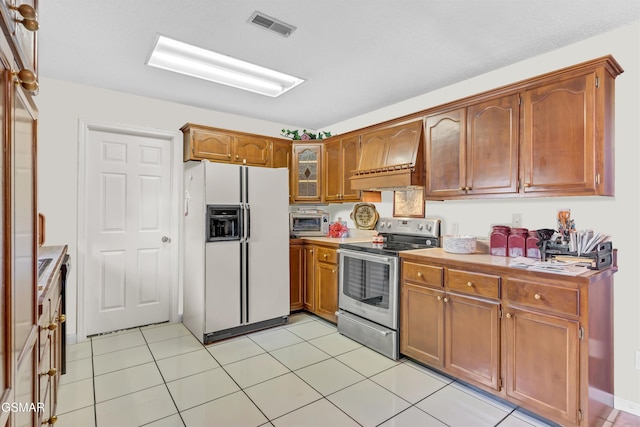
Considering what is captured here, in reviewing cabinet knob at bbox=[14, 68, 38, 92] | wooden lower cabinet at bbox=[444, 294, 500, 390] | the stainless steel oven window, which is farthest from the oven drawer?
cabinet knob at bbox=[14, 68, 38, 92]

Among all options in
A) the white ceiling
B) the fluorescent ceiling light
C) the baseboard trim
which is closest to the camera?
the white ceiling

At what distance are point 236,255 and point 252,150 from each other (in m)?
1.31

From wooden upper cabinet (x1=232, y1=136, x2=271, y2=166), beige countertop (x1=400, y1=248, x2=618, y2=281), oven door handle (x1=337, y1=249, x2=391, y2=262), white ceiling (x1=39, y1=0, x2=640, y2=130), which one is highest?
white ceiling (x1=39, y1=0, x2=640, y2=130)

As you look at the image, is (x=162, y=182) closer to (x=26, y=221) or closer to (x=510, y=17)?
(x=26, y=221)

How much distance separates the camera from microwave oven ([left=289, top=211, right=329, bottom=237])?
403cm

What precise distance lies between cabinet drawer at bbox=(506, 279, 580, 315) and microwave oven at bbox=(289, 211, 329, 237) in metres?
2.32

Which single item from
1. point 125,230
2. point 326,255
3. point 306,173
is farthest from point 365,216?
point 125,230

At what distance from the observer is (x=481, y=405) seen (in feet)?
7.10

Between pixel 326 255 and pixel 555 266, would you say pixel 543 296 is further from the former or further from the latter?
pixel 326 255

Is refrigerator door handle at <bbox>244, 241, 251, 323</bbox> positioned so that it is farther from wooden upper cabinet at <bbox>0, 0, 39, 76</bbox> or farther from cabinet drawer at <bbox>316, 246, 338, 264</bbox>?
wooden upper cabinet at <bbox>0, 0, 39, 76</bbox>

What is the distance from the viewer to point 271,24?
7.11 feet

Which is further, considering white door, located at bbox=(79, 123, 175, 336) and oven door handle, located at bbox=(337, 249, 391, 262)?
white door, located at bbox=(79, 123, 175, 336)

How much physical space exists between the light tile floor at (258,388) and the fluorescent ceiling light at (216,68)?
2457 millimetres

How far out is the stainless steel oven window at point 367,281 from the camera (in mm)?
2885
